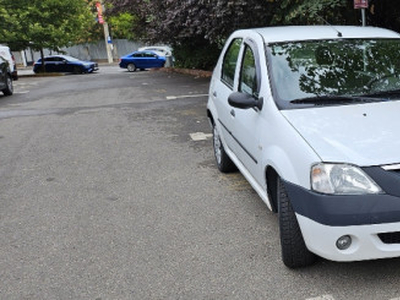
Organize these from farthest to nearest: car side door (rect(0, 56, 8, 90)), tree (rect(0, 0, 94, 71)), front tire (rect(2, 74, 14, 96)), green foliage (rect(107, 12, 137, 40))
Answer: green foliage (rect(107, 12, 137, 40)), tree (rect(0, 0, 94, 71)), front tire (rect(2, 74, 14, 96)), car side door (rect(0, 56, 8, 90))

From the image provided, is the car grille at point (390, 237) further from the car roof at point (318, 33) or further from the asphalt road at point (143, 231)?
the car roof at point (318, 33)

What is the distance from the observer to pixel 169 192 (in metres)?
5.17

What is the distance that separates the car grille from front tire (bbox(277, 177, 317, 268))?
0.53 meters

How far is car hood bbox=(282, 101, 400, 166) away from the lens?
2846mm

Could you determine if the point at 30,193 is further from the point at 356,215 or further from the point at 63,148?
the point at 356,215

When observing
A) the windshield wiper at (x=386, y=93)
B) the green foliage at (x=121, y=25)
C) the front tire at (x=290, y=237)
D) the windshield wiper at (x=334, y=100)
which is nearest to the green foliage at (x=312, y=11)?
the windshield wiper at (x=386, y=93)

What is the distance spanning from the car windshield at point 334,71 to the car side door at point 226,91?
77cm

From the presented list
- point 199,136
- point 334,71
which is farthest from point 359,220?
point 199,136

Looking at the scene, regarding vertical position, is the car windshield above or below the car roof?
below

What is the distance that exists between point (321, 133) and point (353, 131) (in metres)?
0.21

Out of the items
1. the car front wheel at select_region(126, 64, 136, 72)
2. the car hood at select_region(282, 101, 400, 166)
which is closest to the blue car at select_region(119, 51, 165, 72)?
the car front wheel at select_region(126, 64, 136, 72)

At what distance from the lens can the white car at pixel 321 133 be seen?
2795 mm

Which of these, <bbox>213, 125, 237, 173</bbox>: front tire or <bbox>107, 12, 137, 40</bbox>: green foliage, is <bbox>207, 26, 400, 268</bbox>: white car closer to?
<bbox>213, 125, 237, 173</bbox>: front tire

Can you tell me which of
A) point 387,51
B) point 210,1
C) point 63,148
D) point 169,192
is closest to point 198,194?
point 169,192
